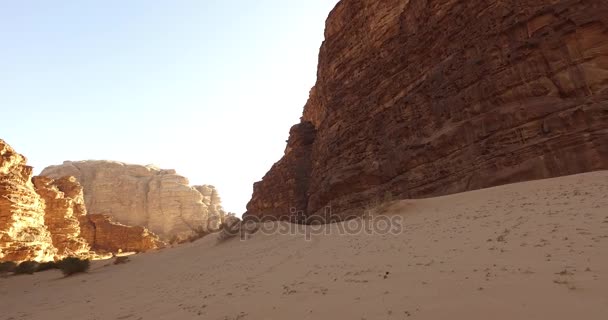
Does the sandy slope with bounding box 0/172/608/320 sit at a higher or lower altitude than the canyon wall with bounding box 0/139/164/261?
lower

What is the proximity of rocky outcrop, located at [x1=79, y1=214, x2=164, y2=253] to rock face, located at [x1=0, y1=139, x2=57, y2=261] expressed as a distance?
17.5 m

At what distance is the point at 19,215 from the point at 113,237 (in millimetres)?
23282

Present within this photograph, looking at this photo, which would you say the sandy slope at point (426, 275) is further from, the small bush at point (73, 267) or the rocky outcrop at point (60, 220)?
the rocky outcrop at point (60, 220)

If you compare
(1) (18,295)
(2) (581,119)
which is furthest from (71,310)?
(2) (581,119)

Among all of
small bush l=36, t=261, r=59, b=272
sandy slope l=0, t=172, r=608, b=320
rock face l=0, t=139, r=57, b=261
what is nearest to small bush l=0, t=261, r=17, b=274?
small bush l=36, t=261, r=59, b=272

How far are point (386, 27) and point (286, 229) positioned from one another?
1407cm

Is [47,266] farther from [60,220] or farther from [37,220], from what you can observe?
[60,220]

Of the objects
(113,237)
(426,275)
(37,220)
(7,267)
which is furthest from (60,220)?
(426,275)

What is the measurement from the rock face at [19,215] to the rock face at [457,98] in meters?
18.7

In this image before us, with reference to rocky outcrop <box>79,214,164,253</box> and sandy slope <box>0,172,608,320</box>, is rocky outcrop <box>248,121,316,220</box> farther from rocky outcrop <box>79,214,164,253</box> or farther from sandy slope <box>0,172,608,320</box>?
rocky outcrop <box>79,214,164,253</box>

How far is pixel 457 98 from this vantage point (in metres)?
14.7

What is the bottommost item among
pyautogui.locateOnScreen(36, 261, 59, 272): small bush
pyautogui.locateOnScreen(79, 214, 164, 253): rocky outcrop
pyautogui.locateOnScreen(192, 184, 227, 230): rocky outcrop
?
pyautogui.locateOnScreen(36, 261, 59, 272): small bush

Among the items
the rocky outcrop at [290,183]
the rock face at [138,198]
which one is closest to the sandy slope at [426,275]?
the rocky outcrop at [290,183]

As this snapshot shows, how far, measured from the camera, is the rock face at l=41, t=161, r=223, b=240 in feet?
227
